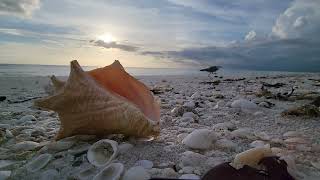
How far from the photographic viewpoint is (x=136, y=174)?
199 cm

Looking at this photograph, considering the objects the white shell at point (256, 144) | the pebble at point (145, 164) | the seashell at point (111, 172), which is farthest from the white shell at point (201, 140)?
the seashell at point (111, 172)

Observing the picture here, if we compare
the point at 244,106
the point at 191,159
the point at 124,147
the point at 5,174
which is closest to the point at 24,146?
the point at 5,174

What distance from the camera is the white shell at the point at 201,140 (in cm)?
252

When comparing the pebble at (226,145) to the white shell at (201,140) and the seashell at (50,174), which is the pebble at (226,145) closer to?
the white shell at (201,140)

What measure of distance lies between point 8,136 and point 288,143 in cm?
250

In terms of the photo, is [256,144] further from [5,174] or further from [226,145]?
[5,174]

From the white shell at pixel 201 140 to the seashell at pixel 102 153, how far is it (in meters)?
0.55

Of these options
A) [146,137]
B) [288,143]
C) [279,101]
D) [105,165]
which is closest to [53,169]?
[105,165]

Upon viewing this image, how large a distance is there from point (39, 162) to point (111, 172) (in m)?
0.65

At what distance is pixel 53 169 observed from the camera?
2273 millimetres

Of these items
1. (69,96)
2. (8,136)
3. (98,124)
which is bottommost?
(8,136)

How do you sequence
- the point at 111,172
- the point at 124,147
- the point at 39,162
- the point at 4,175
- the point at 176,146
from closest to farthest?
the point at 111,172, the point at 4,175, the point at 39,162, the point at 124,147, the point at 176,146

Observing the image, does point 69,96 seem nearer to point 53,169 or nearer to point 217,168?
point 53,169

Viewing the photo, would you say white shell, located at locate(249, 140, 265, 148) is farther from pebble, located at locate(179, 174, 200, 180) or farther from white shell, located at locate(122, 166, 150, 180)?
white shell, located at locate(122, 166, 150, 180)
